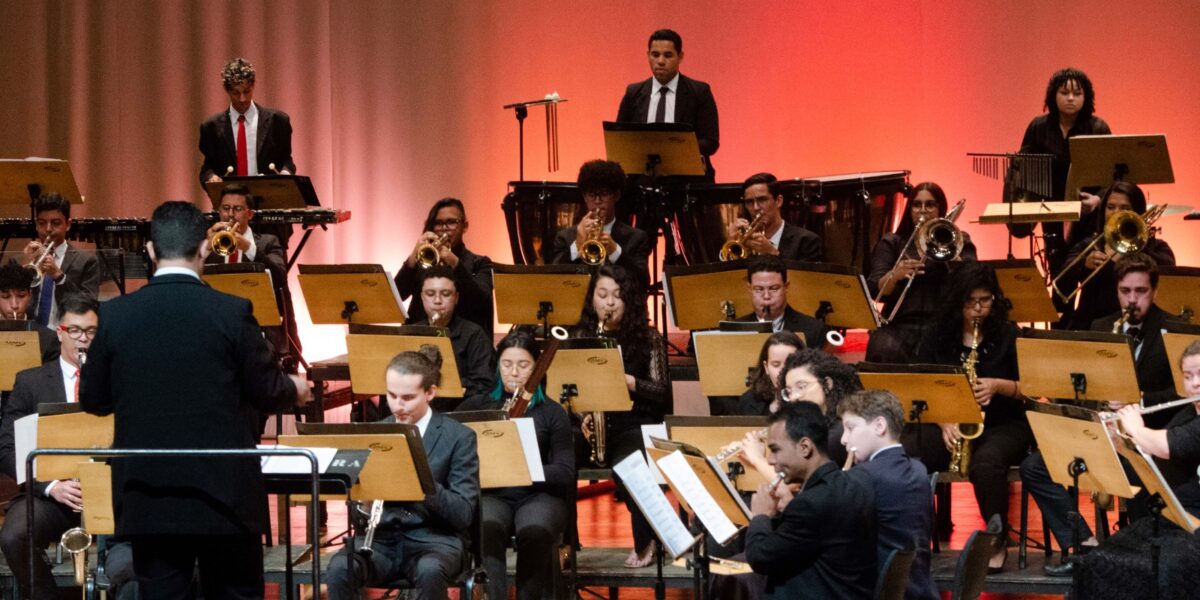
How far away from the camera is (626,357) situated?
6.90 m

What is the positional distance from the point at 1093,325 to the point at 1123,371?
2.85ft

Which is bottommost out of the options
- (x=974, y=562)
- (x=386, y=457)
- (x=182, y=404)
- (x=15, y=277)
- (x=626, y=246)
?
(x=974, y=562)

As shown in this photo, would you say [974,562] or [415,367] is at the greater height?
[415,367]

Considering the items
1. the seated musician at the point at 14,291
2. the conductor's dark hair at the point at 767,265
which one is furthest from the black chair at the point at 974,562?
the seated musician at the point at 14,291

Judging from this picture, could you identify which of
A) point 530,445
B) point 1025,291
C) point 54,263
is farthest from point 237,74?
point 1025,291

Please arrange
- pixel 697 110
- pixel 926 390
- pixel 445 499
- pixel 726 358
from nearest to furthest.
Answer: pixel 445 499 < pixel 926 390 < pixel 726 358 < pixel 697 110

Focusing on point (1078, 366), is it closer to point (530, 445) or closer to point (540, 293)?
point (530, 445)

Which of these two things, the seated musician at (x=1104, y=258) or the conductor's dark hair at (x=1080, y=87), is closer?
the seated musician at (x=1104, y=258)

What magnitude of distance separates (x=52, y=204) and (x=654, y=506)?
428cm

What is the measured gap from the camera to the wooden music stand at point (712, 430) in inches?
217

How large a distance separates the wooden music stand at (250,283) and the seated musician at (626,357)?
1.40 meters

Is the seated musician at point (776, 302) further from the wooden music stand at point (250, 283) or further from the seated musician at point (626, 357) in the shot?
the wooden music stand at point (250, 283)

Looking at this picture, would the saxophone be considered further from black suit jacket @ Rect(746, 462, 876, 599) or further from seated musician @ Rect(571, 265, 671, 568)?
black suit jacket @ Rect(746, 462, 876, 599)

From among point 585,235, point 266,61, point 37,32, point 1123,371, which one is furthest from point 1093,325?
point 37,32
